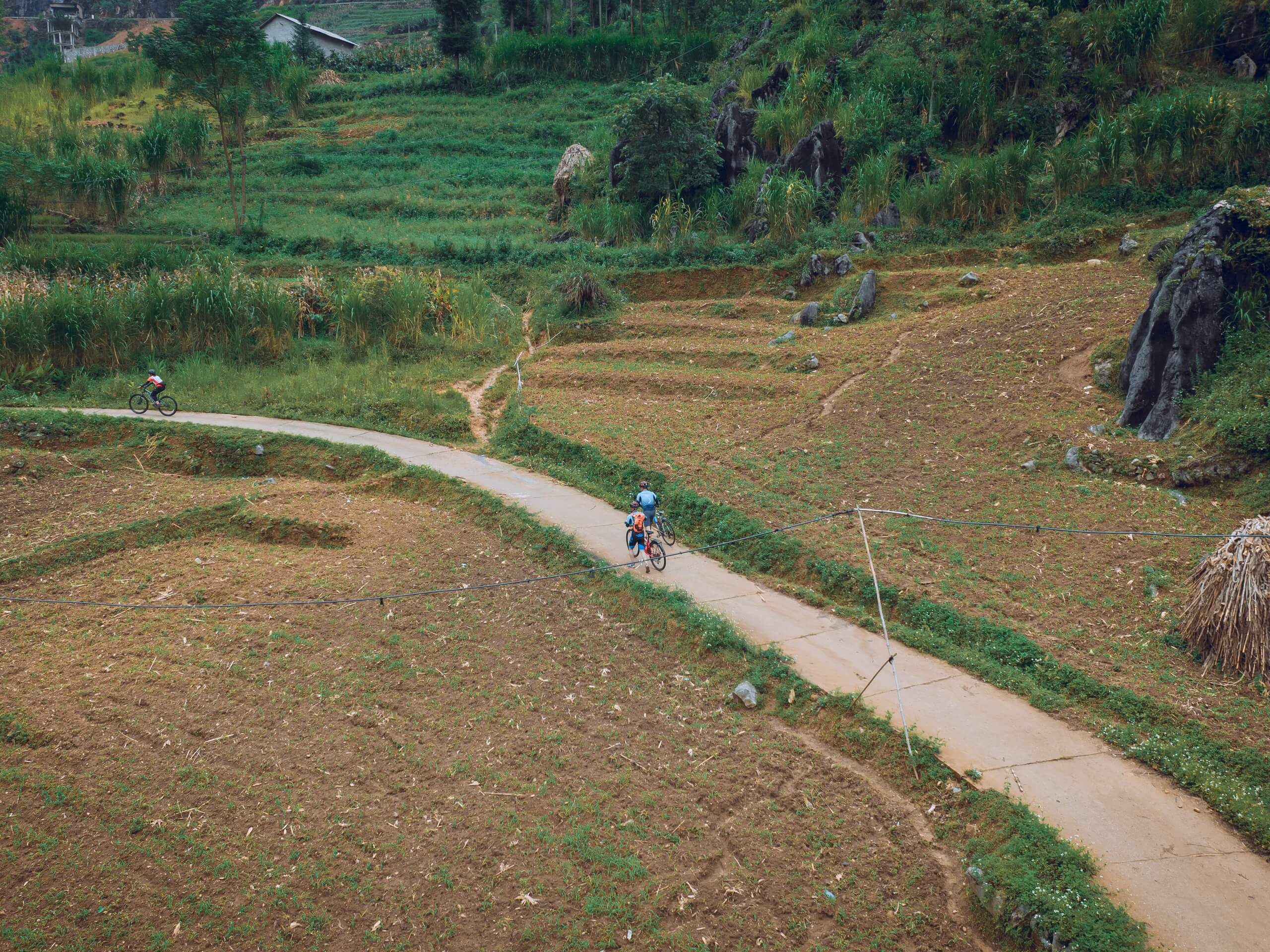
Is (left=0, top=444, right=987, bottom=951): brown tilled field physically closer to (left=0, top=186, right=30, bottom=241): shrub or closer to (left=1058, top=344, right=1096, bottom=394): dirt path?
(left=1058, top=344, right=1096, bottom=394): dirt path

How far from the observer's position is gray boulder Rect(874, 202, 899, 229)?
75.3ft

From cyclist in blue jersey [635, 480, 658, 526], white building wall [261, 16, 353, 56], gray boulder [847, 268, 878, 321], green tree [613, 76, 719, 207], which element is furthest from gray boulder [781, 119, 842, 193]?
white building wall [261, 16, 353, 56]

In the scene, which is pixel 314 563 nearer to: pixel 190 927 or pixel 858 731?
pixel 190 927

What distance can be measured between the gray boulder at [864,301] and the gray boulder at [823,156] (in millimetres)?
6447

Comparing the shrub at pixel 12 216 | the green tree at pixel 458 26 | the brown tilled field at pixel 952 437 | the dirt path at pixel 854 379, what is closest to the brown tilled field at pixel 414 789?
the brown tilled field at pixel 952 437

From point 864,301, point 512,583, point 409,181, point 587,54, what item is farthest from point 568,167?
point 512,583

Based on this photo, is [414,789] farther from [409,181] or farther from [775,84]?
[409,181]

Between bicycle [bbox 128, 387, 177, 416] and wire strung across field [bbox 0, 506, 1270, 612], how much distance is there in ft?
24.1

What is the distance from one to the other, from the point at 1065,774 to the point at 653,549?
221 inches

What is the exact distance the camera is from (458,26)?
46750 millimetres

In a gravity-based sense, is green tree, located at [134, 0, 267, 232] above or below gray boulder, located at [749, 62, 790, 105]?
above

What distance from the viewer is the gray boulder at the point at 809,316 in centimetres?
1989

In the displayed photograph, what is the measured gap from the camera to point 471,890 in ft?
21.6

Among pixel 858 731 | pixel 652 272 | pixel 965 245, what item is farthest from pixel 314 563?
pixel 965 245
